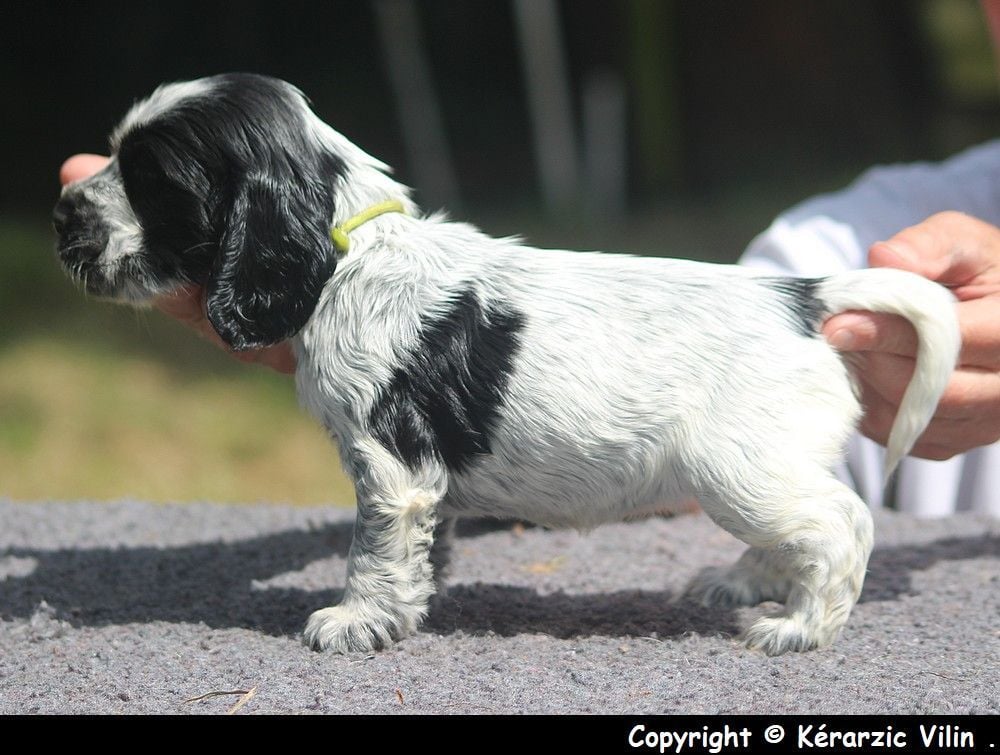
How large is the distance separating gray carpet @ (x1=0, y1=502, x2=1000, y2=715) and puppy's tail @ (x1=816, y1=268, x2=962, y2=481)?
452mm

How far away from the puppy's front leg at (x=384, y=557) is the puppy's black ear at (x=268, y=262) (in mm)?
315

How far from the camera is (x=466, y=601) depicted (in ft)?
8.59

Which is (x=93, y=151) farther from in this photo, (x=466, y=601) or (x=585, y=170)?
(x=466, y=601)

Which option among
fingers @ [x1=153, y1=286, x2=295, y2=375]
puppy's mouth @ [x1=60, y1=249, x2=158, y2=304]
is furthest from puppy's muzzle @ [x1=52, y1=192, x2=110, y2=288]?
fingers @ [x1=153, y1=286, x2=295, y2=375]

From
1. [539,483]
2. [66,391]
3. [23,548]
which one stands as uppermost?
[539,483]

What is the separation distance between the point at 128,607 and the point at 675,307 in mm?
1378

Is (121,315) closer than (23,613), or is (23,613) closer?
(23,613)

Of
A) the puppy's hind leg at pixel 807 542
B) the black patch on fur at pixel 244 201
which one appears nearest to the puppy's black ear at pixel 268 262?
the black patch on fur at pixel 244 201

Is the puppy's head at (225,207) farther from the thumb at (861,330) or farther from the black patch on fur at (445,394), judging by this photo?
the thumb at (861,330)

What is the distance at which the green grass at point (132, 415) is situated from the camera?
5371 millimetres

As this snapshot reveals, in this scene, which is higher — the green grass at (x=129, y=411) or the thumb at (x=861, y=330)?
the thumb at (x=861, y=330)

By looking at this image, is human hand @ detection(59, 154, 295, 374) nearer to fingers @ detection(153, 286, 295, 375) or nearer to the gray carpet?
fingers @ detection(153, 286, 295, 375)

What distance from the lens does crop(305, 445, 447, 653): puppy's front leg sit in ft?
7.23
